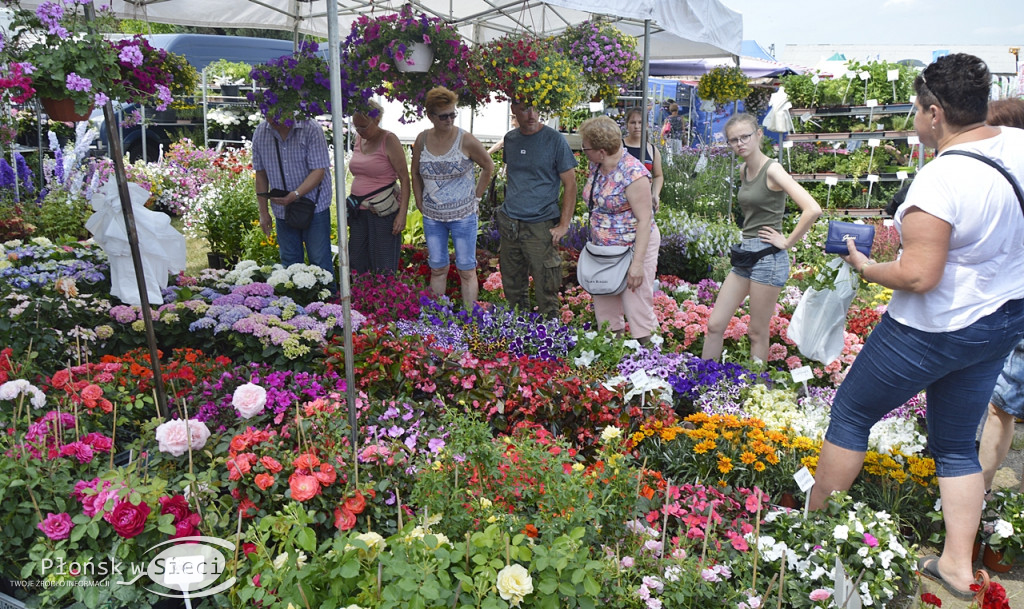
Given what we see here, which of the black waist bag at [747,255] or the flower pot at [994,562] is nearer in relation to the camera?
the flower pot at [994,562]

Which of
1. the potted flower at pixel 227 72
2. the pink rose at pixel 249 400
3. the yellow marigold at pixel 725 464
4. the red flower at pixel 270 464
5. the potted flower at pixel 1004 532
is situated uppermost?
the potted flower at pixel 227 72

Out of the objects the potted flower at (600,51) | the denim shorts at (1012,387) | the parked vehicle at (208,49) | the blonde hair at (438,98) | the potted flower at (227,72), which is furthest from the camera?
the potted flower at (227,72)

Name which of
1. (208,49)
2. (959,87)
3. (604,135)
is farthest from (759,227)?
(208,49)

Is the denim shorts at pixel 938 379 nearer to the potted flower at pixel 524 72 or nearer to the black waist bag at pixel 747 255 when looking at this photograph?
the black waist bag at pixel 747 255

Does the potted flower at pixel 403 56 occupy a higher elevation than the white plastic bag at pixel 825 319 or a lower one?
higher

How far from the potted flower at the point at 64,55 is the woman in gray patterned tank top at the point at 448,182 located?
219cm

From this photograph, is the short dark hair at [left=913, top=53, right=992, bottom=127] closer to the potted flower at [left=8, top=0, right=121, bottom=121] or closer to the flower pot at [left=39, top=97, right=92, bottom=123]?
the potted flower at [left=8, top=0, right=121, bottom=121]

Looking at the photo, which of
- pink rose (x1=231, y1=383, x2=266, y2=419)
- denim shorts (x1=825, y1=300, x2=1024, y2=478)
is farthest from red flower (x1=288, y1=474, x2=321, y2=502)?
denim shorts (x1=825, y1=300, x2=1024, y2=478)

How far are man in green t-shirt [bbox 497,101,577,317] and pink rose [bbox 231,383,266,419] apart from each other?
2.47m

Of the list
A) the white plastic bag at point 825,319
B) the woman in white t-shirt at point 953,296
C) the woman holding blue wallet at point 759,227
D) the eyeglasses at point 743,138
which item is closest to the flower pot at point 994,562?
the woman in white t-shirt at point 953,296

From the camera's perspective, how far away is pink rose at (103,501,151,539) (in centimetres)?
175

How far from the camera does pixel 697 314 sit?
473 cm

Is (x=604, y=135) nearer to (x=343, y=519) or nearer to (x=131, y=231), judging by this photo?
(x=131, y=231)

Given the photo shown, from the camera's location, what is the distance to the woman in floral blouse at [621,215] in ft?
12.4
